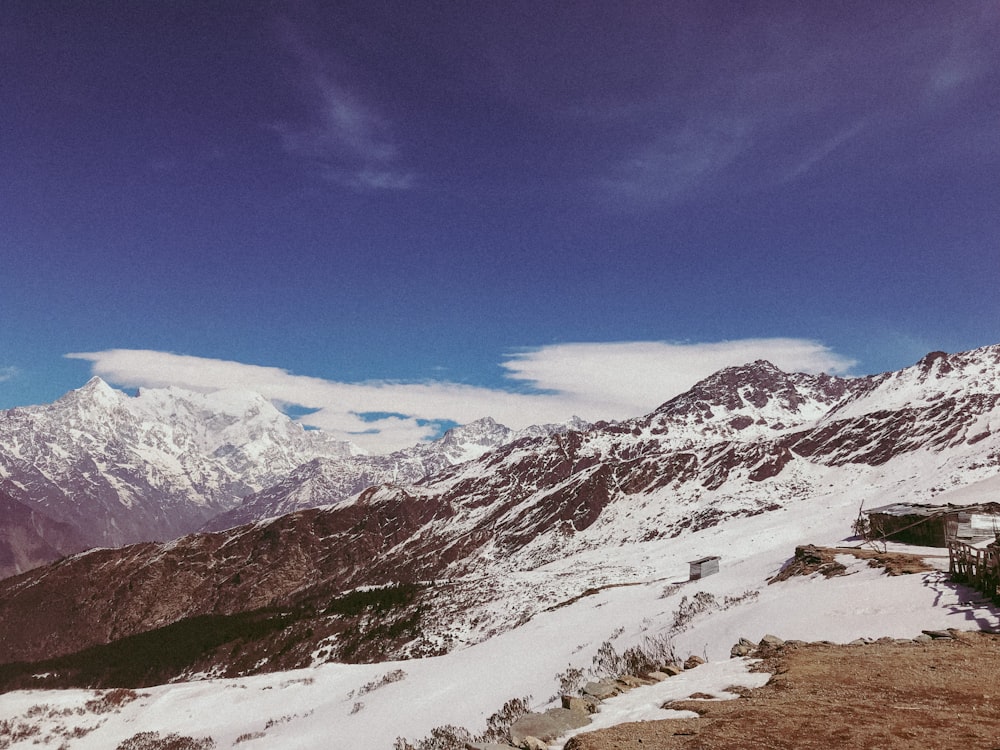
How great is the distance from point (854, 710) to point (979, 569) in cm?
1373

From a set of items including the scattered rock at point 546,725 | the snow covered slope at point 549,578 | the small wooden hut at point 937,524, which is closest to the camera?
the scattered rock at point 546,725

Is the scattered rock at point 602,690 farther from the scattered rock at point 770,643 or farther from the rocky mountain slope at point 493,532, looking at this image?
the rocky mountain slope at point 493,532

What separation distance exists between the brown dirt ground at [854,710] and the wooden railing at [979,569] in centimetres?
565

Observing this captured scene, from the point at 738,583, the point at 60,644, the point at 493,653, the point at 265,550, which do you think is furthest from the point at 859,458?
the point at 60,644

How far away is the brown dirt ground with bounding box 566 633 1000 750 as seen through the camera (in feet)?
28.8

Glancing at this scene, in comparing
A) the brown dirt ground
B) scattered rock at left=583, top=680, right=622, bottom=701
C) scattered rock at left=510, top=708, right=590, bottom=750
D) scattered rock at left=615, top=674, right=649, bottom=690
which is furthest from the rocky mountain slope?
scattered rock at left=510, top=708, right=590, bottom=750

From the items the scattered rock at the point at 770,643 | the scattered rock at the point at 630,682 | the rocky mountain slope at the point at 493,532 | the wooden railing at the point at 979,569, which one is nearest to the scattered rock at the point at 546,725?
the scattered rock at the point at 630,682

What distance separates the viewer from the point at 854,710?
394 inches

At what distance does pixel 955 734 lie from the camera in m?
8.68

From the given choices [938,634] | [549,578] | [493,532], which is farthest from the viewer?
[493,532]

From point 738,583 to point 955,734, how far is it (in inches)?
1133

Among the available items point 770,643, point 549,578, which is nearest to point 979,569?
point 770,643

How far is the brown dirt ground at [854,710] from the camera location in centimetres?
877

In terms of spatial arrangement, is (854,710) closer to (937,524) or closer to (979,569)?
(979,569)
